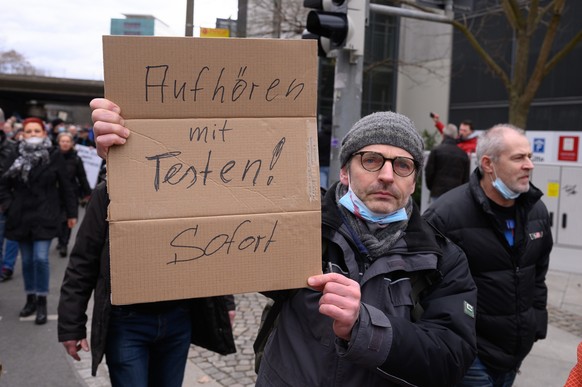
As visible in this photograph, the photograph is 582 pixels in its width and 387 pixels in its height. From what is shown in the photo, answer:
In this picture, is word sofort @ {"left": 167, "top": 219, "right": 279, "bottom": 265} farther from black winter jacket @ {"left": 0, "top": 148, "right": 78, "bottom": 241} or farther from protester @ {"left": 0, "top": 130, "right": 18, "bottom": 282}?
protester @ {"left": 0, "top": 130, "right": 18, "bottom": 282}

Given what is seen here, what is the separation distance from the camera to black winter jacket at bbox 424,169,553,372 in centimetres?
296

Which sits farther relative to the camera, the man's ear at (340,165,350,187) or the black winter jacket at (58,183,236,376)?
the black winter jacket at (58,183,236,376)

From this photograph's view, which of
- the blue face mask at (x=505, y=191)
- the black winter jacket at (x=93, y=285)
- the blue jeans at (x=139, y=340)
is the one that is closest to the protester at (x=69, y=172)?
the black winter jacket at (x=93, y=285)

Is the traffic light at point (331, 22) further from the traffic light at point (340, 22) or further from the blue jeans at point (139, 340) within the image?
the blue jeans at point (139, 340)

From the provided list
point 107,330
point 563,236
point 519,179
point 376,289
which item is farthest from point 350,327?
point 563,236

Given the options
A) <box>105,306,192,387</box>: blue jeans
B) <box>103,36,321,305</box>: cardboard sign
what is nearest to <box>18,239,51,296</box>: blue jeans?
<box>105,306,192,387</box>: blue jeans

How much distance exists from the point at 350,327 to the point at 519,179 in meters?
1.80

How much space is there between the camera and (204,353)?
508cm

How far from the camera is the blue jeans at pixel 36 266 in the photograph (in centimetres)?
574

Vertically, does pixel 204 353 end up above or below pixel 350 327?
below

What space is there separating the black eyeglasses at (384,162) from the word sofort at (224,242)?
1.38 ft

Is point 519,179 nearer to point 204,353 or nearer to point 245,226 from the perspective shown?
point 245,226

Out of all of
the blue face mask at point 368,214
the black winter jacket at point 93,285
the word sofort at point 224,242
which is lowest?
the black winter jacket at point 93,285

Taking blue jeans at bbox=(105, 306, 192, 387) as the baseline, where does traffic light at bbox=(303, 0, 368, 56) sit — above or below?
above
